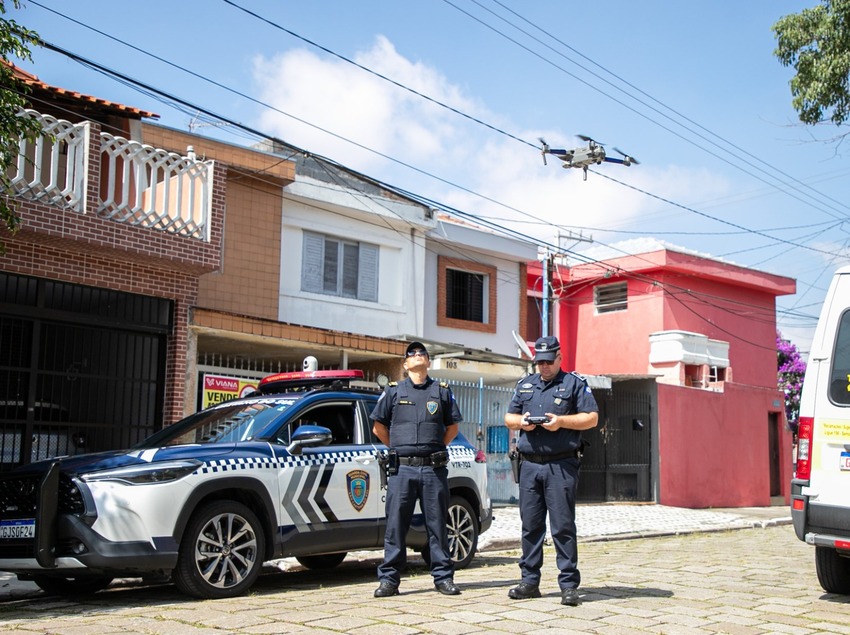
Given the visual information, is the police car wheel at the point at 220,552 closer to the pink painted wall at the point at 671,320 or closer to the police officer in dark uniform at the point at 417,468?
the police officer in dark uniform at the point at 417,468

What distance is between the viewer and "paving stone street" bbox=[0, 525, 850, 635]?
5938 mm

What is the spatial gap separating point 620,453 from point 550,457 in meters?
14.5

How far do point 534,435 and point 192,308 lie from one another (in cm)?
751

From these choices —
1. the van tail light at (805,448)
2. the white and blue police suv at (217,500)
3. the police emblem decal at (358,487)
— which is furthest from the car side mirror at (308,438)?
the van tail light at (805,448)

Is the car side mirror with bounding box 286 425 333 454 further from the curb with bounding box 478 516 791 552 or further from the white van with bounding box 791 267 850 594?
the curb with bounding box 478 516 791 552

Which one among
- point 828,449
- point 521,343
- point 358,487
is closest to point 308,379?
point 358,487

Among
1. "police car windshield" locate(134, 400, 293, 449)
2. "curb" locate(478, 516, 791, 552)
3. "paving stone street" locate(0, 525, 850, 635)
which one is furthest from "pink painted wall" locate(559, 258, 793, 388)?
"police car windshield" locate(134, 400, 293, 449)

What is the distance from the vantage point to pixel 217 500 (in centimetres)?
732

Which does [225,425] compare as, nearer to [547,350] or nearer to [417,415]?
[417,415]

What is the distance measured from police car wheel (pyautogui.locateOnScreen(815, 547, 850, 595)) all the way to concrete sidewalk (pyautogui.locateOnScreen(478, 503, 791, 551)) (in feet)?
14.9

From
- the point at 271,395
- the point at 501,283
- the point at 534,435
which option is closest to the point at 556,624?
the point at 534,435

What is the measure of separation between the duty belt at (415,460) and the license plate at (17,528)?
106 inches

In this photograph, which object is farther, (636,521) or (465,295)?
(465,295)

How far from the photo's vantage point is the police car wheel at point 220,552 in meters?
7.03
